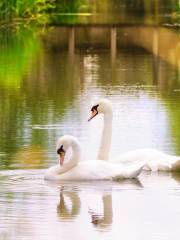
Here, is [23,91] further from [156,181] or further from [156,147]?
[156,181]

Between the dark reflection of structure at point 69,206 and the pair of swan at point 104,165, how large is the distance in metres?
0.47

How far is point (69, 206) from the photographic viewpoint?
10.4 metres

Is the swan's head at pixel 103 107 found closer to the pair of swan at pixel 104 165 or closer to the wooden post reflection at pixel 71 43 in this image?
the pair of swan at pixel 104 165

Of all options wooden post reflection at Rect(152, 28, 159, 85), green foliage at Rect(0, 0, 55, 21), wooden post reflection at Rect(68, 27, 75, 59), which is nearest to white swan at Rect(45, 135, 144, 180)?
wooden post reflection at Rect(152, 28, 159, 85)

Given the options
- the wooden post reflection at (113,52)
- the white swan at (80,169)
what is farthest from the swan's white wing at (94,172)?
the wooden post reflection at (113,52)

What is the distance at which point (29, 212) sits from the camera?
9.93 meters

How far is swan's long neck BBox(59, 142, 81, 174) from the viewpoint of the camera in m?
11.5

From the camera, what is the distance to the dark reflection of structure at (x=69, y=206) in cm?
1001

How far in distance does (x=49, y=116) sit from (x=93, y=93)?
146 inches

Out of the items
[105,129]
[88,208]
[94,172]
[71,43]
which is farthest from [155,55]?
[88,208]

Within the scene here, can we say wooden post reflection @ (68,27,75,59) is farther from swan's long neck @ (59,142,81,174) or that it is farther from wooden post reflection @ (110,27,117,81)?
swan's long neck @ (59,142,81,174)

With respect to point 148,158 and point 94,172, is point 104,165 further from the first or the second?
point 148,158

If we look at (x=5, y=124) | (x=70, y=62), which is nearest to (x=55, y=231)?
(x=5, y=124)

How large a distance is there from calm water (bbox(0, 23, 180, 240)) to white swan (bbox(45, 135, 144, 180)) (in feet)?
0.35
